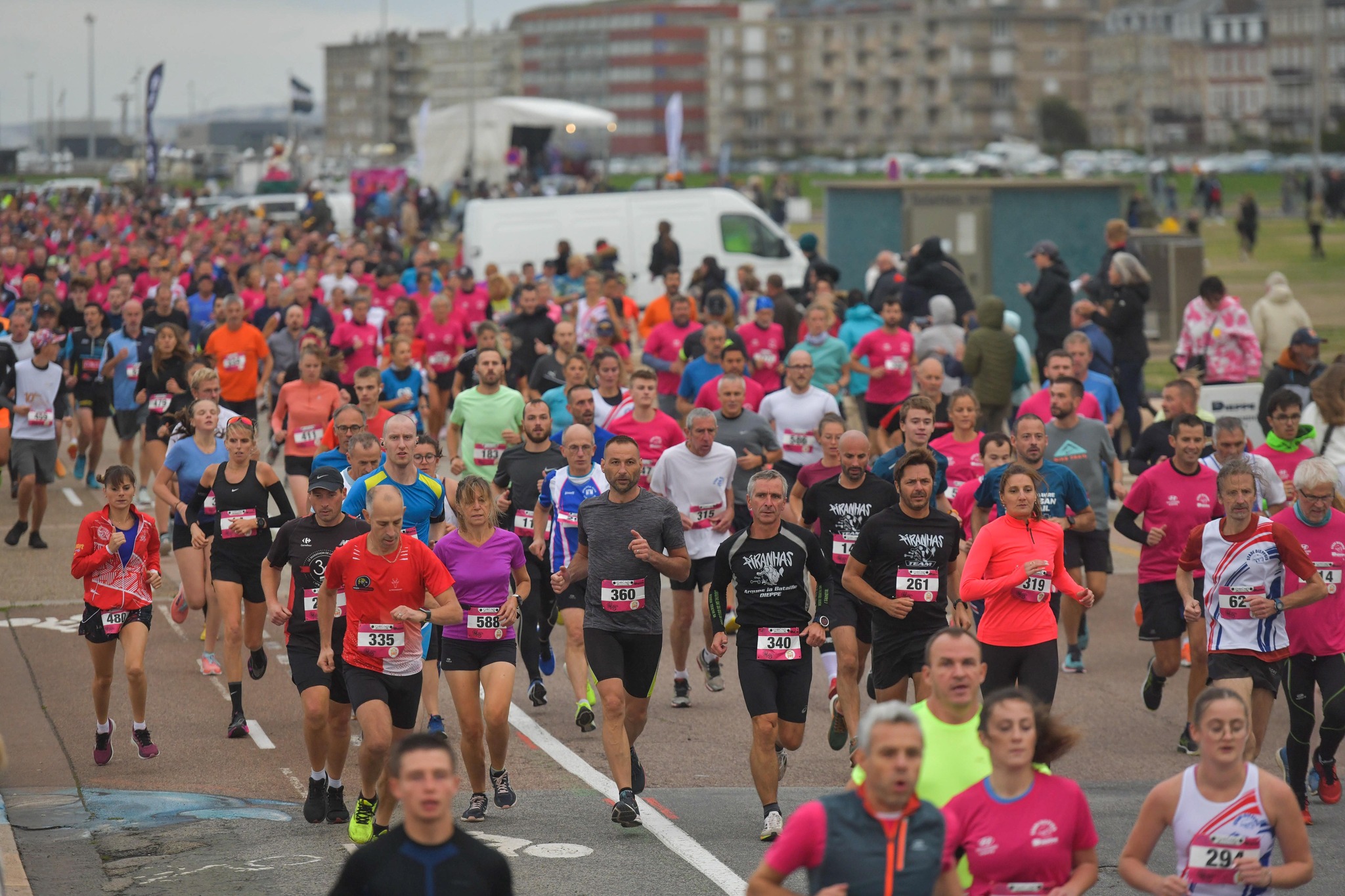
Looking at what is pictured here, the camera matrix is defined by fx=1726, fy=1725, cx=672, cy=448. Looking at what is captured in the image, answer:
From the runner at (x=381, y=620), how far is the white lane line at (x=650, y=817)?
4.31ft

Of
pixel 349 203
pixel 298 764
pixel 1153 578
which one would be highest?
pixel 349 203

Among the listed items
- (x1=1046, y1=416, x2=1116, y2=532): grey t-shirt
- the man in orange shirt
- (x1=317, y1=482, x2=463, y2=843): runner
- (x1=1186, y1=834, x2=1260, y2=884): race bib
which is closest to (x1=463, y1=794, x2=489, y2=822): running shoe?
(x1=317, y1=482, x2=463, y2=843): runner

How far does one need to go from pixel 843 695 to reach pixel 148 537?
404cm

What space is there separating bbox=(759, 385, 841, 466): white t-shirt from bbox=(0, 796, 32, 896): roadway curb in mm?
6122

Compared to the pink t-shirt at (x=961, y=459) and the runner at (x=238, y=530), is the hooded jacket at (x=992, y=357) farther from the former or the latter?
the runner at (x=238, y=530)

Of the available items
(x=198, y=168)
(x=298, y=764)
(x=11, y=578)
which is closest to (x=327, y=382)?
(x=11, y=578)

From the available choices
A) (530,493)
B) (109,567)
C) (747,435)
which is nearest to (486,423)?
(530,493)

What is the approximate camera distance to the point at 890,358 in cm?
1572

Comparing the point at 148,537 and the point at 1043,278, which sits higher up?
the point at 1043,278

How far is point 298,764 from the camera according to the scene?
9648 millimetres

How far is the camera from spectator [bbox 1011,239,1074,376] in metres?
18.5

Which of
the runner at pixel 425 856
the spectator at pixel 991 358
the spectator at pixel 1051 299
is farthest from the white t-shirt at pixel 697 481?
the spectator at pixel 1051 299

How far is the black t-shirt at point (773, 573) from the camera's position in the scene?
838 cm

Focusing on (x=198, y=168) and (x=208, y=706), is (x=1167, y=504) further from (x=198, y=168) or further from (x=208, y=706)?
(x=198, y=168)
